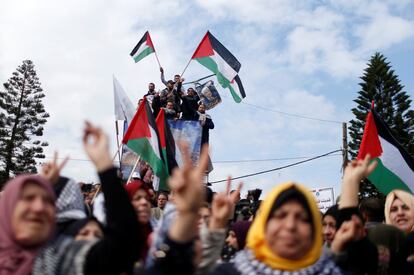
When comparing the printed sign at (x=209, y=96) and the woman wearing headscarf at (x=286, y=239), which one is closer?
the woman wearing headscarf at (x=286, y=239)

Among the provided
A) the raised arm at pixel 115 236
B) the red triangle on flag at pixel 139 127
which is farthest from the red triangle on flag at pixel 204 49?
the raised arm at pixel 115 236

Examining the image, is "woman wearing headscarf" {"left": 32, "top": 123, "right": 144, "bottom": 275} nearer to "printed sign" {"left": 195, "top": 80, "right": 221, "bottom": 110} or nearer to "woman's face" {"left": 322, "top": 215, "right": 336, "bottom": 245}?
"woman's face" {"left": 322, "top": 215, "right": 336, "bottom": 245}

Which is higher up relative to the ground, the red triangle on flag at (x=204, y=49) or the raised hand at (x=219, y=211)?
the red triangle on flag at (x=204, y=49)

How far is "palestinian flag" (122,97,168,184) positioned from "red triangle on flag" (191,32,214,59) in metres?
5.07

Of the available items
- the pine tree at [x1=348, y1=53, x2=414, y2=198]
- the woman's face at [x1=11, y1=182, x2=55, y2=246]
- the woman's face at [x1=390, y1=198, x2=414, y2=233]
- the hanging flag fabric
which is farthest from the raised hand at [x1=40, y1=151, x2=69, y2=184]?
the pine tree at [x1=348, y1=53, x2=414, y2=198]

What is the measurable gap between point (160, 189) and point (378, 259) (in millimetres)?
4825

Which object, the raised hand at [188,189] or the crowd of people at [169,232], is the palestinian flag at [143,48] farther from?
the raised hand at [188,189]

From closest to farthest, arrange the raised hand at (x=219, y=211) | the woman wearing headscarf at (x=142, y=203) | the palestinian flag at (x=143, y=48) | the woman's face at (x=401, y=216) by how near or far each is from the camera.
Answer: the raised hand at (x=219, y=211) → the woman wearing headscarf at (x=142, y=203) → the woman's face at (x=401, y=216) → the palestinian flag at (x=143, y=48)

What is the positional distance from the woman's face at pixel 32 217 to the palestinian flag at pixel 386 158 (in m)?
4.43

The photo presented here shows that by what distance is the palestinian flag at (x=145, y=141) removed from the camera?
7.39 metres

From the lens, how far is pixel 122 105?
11.4m

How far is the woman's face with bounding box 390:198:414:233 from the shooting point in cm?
409

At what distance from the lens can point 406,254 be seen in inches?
133

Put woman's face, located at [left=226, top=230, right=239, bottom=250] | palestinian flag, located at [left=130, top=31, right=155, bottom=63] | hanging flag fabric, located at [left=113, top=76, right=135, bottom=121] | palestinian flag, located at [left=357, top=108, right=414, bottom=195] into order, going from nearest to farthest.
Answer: woman's face, located at [left=226, top=230, right=239, bottom=250]
palestinian flag, located at [left=357, top=108, right=414, bottom=195]
hanging flag fabric, located at [left=113, top=76, right=135, bottom=121]
palestinian flag, located at [left=130, top=31, right=155, bottom=63]
